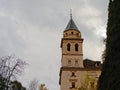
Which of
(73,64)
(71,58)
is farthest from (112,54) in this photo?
(71,58)

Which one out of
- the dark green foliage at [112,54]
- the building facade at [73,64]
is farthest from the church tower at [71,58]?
the dark green foliage at [112,54]

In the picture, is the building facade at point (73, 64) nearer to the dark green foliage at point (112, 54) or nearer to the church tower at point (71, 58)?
the church tower at point (71, 58)

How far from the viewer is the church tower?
319 ft

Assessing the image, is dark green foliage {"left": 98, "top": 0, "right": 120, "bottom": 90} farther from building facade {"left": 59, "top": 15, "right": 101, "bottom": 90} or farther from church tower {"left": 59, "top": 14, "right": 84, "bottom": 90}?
church tower {"left": 59, "top": 14, "right": 84, "bottom": 90}

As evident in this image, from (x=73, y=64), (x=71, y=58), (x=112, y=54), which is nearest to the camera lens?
(x=112, y=54)

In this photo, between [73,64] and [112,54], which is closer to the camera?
[112,54]

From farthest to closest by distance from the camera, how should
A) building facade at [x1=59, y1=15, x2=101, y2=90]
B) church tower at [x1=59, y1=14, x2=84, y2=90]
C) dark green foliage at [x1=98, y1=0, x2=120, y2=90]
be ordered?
church tower at [x1=59, y1=14, x2=84, y2=90], building facade at [x1=59, y1=15, x2=101, y2=90], dark green foliage at [x1=98, y1=0, x2=120, y2=90]

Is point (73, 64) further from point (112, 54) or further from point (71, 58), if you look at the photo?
point (112, 54)

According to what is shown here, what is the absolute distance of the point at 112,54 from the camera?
23.9 m

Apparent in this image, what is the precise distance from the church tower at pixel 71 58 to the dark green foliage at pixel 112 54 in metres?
71.2

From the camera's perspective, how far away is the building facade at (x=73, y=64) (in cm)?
9706

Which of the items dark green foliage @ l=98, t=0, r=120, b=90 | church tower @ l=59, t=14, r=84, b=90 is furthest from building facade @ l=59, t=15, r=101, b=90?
dark green foliage @ l=98, t=0, r=120, b=90

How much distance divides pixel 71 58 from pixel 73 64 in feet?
5.85

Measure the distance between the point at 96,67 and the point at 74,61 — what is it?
5.37m
